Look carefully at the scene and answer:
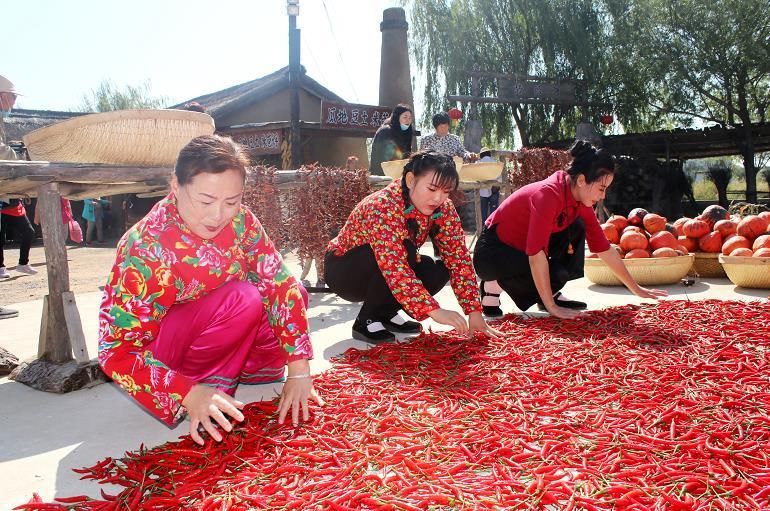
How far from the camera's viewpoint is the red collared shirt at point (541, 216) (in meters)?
3.45

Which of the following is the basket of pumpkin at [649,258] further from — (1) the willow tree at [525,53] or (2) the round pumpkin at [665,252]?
(1) the willow tree at [525,53]

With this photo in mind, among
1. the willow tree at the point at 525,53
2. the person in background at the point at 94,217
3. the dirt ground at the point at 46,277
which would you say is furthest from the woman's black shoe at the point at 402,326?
the willow tree at the point at 525,53

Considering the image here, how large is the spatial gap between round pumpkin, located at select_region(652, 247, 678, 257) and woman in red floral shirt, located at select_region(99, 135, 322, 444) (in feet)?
11.6

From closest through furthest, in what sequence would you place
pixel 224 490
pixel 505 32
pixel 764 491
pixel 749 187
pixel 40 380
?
pixel 764 491 → pixel 224 490 → pixel 40 380 → pixel 749 187 → pixel 505 32

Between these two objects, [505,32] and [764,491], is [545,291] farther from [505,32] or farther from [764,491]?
[505,32]

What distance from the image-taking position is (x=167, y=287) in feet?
6.69

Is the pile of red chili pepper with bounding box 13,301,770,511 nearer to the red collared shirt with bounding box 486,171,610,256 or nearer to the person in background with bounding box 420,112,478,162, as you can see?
the red collared shirt with bounding box 486,171,610,256

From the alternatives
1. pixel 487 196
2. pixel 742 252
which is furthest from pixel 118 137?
pixel 487 196

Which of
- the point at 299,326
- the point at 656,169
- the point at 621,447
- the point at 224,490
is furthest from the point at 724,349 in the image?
the point at 656,169

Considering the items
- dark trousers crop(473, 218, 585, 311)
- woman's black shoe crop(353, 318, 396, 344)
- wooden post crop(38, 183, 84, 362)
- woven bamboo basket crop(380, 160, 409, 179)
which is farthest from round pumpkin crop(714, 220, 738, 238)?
wooden post crop(38, 183, 84, 362)

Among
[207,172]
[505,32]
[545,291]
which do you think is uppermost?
[505,32]

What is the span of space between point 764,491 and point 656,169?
14.0m

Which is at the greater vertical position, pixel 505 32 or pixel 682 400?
pixel 505 32

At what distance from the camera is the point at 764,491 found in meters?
1.58
